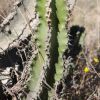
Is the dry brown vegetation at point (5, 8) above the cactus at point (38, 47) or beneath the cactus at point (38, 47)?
above

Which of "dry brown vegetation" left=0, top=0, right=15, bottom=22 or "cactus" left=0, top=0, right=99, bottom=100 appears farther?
"dry brown vegetation" left=0, top=0, right=15, bottom=22

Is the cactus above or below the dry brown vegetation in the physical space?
below

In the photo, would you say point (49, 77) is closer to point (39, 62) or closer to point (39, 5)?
point (39, 62)

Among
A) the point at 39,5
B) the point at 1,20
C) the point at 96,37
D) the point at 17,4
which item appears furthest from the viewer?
the point at 96,37

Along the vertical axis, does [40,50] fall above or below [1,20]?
below

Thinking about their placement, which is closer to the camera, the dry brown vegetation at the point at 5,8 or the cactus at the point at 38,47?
the cactus at the point at 38,47

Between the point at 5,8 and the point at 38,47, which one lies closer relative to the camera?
the point at 38,47

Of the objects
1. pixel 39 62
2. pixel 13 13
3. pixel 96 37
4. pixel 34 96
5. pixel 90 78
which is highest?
pixel 96 37

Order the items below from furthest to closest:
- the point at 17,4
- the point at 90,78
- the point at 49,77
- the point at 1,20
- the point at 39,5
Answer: the point at 90,78 < the point at 1,20 < the point at 17,4 < the point at 49,77 < the point at 39,5

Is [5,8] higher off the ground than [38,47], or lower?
higher

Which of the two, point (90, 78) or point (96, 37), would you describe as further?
point (96, 37)

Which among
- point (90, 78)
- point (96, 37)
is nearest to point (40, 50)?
point (90, 78)
